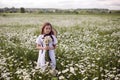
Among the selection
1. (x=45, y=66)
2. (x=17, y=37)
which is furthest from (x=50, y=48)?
(x=17, y=37)

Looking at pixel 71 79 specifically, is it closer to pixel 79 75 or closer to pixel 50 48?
pixel 79 75

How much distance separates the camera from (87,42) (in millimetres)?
10984

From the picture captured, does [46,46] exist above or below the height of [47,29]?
below

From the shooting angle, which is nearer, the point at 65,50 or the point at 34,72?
the point at 34,72

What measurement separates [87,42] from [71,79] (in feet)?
15.6

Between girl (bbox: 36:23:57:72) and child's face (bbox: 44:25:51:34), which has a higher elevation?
child's face (bbox: 44:25:51:34)

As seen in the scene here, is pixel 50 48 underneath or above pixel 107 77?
above

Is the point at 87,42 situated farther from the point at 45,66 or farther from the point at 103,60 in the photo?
the point at 45,66

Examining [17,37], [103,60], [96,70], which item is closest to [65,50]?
[103,60]

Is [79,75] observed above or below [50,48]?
below

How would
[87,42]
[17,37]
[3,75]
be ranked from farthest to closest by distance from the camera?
[17,37]
[87,42]
[3,75]

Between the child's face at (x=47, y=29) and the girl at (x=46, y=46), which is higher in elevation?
the child's face at (x=47, y=29)

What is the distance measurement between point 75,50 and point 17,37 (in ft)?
12.4

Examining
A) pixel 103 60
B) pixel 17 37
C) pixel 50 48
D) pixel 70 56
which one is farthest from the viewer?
pixel 17 37
